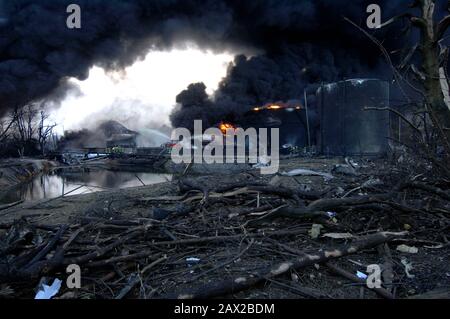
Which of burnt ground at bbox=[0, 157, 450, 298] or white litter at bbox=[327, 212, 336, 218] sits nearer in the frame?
burnt ground at bbox=[0, 157, 450, 298]

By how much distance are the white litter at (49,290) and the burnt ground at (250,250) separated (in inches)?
3.2

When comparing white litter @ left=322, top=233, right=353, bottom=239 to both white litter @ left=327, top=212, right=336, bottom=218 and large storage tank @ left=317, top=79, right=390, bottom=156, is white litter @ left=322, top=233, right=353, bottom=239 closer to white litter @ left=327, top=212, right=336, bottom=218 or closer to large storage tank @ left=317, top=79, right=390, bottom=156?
white litter @ left=327, top=212, right=336, bottom=218

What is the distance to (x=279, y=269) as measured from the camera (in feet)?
10.6

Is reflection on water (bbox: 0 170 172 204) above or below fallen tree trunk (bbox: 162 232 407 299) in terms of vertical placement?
below

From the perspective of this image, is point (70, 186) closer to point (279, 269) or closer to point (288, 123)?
point (279, 269)

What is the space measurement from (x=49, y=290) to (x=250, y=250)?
1.96 metres

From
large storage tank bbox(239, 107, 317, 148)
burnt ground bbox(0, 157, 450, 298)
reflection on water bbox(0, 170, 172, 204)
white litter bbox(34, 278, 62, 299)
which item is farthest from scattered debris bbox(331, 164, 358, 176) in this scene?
large storage tank bbox(239, 107, 317, 148)

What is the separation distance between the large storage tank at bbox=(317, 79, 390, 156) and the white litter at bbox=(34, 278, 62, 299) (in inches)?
613

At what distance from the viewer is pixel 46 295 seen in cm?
313

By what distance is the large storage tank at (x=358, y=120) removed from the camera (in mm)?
16875

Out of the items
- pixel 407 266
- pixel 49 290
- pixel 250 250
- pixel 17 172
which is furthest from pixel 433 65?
pixel 17 172

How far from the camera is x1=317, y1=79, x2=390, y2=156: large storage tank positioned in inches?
664

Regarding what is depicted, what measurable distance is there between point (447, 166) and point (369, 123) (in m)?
12.4
